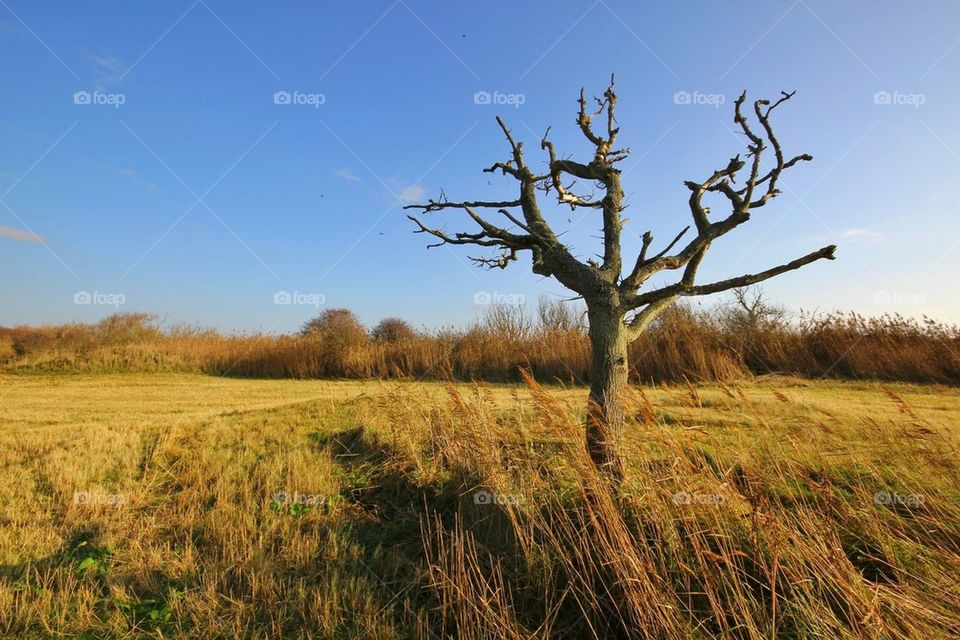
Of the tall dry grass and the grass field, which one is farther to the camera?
the tall dry grass

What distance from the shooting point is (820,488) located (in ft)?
11.9

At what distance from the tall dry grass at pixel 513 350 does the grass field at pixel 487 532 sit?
7.59m

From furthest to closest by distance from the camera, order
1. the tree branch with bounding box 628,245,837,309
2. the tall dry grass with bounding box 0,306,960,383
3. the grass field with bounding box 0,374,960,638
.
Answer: the tall dry grass with bounding box 0,306,960,383, the tree branch with bounding box 628,245,837,309, the grass field with bounding box 0,374,960,638

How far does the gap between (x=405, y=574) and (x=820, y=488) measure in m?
3.39

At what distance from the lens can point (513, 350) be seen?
18250 millimetres

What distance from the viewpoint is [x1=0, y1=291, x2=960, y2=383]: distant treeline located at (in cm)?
1463

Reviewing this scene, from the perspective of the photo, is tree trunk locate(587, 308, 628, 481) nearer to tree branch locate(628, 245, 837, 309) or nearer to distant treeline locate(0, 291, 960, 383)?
tree branch locate(628, 245, 837, 309)

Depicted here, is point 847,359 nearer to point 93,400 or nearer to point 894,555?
point 894,555

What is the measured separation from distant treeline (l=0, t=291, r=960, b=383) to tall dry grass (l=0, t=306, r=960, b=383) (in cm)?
4

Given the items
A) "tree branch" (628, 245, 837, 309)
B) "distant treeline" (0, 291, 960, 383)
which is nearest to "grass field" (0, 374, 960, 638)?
"tree branch" (628, 245, 837, 309)

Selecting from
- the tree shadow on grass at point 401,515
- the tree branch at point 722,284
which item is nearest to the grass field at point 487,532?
the tree shadow on grass at point 401,515

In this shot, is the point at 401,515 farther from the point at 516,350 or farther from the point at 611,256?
the point at 516,350

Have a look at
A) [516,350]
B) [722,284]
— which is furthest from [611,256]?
[516,350]

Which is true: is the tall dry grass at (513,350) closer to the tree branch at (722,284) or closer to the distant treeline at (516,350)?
the distant treeline at (516,350)
